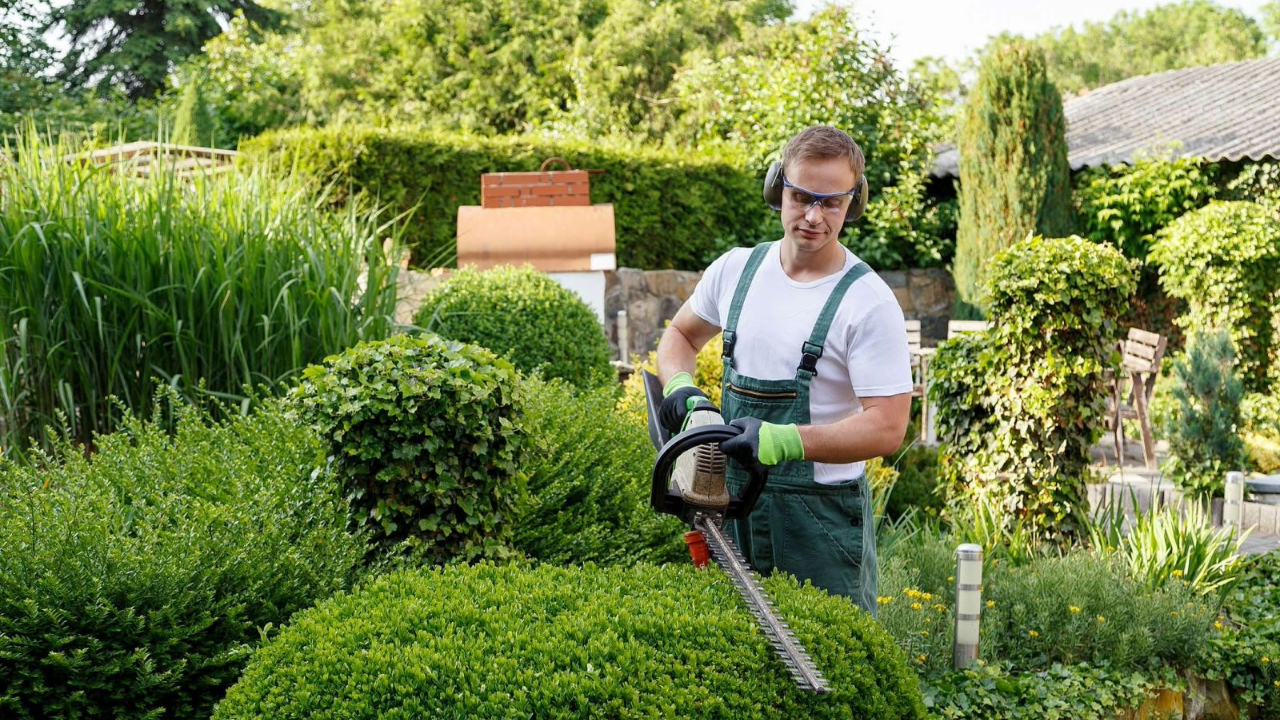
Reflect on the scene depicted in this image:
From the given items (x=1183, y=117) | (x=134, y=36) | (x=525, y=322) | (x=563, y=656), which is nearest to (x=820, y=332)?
(x=563, y=656)

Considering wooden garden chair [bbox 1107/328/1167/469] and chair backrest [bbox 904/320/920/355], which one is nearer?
wooden garden chair [bbox 1107/328/1167/469]

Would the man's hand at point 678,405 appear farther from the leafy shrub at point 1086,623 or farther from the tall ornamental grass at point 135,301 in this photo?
the tall ornamental grass at point 135,301

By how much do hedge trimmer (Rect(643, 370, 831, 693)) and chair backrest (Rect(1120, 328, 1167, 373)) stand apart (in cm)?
742

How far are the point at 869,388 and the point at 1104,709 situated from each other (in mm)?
1955

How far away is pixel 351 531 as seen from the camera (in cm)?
313

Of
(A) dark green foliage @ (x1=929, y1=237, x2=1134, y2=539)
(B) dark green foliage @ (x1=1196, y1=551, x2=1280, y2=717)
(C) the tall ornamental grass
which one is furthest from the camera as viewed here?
(A) dark green foliage @ (x1=929, y1=237, x2=1134, y2=539)

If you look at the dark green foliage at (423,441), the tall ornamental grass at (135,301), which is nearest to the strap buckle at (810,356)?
the dark green foliage at (423,441)

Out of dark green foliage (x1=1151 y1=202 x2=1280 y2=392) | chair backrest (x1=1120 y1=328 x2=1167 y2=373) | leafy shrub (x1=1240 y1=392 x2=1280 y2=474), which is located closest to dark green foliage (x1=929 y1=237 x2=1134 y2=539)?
leafy shrub (x1=1240 y1=392 x2=1280 y2=474)

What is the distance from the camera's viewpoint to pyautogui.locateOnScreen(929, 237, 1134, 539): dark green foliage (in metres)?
4.89

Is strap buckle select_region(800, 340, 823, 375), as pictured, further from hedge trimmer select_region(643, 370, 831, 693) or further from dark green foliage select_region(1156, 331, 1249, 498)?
dark green foliage select_region(1156, 331, 1249, 498)

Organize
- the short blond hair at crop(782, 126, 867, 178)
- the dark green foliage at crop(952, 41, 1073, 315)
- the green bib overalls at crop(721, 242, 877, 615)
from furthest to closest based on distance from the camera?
1. the dark green foliage at crop(952, 41, 1073, 315)
2. the green bib overalls at crop(721, 242, 877, 615)
3. the short blond hair at crop(782, 126, 867, 178)

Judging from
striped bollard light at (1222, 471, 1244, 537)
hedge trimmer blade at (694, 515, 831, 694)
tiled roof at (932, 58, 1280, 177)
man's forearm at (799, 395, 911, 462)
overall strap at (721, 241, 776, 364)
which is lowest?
striped bollard light at (1222, 471, 1244, 537)

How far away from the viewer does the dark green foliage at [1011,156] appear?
1149cm

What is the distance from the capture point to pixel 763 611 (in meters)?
2.12
